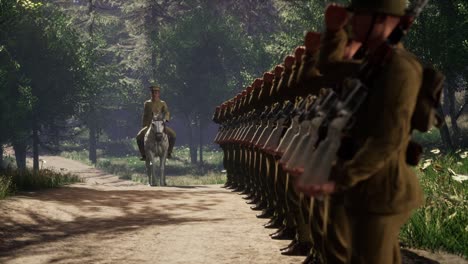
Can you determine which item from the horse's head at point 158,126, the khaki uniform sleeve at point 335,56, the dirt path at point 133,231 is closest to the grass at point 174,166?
the horse's head at point 158,126

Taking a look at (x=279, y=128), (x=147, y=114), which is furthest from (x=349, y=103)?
(x=147, y=114)

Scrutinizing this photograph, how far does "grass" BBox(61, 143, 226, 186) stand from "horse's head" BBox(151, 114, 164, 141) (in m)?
17.6

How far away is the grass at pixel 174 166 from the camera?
40.6m

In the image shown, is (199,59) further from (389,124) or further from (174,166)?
(389,124)

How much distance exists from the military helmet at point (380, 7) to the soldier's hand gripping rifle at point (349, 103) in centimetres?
8

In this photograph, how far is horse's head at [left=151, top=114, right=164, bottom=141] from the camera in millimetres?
18844

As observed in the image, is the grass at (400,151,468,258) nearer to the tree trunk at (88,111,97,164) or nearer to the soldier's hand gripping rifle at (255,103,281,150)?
the soldier's hand gripping rifle at (255,103,281,150)

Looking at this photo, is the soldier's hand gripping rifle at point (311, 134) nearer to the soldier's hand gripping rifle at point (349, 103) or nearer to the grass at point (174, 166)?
the soldier's hand gripping rifle at point (349, 103)

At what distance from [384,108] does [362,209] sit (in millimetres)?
567

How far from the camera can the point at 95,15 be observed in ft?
164

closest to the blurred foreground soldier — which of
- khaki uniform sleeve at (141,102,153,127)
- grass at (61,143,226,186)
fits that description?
khaki uniform sleeve at (141,102,153,127)

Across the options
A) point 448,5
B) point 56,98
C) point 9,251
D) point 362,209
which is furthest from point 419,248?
point 56,98

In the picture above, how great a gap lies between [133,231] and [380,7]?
6359 millimetres

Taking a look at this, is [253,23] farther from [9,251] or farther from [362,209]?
[362,209]
